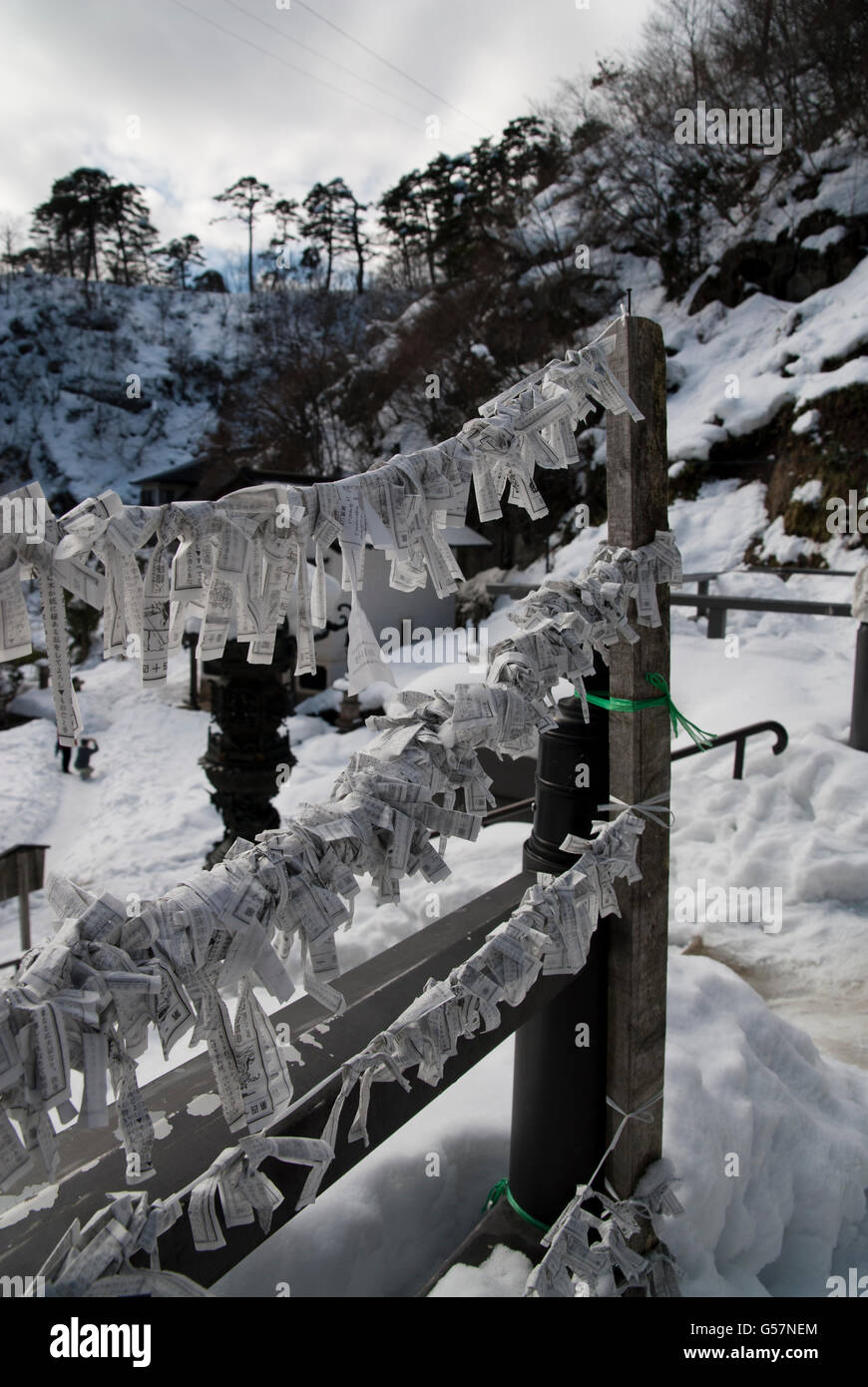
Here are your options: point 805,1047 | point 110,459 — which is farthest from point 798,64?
point 110,459

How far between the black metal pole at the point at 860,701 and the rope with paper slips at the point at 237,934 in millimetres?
5587

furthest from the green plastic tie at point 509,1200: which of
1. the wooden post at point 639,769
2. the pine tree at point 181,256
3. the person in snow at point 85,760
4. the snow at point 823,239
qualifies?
the pine tree at point 181,256

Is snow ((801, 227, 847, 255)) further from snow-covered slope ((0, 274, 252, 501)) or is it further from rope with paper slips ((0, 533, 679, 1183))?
snow-covered slope ((0, 274, 252, 501))

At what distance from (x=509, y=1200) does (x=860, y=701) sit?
5.28m

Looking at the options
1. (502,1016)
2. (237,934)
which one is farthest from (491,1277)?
(237,934)

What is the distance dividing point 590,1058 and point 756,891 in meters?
3.30

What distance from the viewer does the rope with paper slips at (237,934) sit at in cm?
81

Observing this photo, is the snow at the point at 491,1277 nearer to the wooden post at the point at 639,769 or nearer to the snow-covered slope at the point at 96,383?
the wooden post at the point at 639,769

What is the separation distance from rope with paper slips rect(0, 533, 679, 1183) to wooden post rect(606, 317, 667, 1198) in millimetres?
511

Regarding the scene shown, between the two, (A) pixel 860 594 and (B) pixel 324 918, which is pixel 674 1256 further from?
(A) pixel 860 594

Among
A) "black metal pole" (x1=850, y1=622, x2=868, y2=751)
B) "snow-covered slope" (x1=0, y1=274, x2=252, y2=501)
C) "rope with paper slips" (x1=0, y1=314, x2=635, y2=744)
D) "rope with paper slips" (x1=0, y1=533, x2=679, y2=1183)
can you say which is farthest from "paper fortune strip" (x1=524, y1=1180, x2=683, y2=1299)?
"snow-covered slope" (x1=0, y1=274, x2=252, y2=501)

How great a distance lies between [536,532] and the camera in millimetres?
23219

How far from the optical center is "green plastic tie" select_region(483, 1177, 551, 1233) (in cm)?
197

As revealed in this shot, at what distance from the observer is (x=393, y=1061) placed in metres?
1.34
